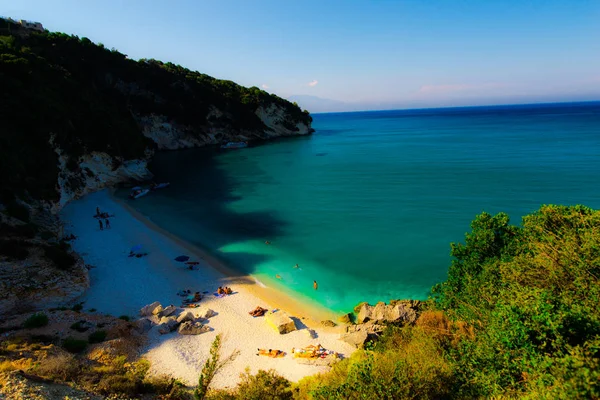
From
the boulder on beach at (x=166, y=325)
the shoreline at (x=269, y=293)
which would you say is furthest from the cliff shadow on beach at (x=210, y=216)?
the boulder on beach at (x=166, y=325)

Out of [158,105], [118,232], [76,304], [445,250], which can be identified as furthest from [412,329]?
[158,105]

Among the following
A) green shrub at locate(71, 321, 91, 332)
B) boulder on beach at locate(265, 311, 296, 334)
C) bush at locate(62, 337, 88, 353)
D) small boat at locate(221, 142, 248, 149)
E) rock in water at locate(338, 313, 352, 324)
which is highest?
small boat at locate(221, 142, 248, 149)

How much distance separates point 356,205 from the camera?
116 feet

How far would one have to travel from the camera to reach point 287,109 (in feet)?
348

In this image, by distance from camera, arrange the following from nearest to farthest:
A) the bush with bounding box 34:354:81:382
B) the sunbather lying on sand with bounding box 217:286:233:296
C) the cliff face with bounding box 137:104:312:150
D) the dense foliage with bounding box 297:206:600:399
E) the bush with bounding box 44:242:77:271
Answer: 1. the dense foliage with bounding box 297:206:600:399
2. the bush with bounding box 34:354:81:382
3. the bush with bounding box 44:242:77:271
4. the sunbather lying on sand with bounding box 217:286:233:296
5. the cliff face with bounding box 137:104:312:150

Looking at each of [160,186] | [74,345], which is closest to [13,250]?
[74,345]

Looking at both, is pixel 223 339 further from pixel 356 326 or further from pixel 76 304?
pixel 76 304

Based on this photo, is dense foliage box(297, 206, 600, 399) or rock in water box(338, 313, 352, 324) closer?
dense foliage box(297, 206, 600, 399)

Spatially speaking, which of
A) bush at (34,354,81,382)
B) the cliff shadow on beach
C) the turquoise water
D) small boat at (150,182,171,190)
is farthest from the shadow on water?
bush at (34,354,81,382)

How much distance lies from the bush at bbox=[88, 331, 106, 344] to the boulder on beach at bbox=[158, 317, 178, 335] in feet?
7.79

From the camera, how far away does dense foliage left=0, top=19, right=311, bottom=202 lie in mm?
28250

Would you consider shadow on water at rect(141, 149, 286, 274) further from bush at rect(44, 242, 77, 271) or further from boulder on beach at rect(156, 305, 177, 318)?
bush at rect(44, 242, 77, 271)

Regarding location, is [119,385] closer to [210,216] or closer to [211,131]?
[210,216]

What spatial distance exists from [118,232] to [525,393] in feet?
96.1
